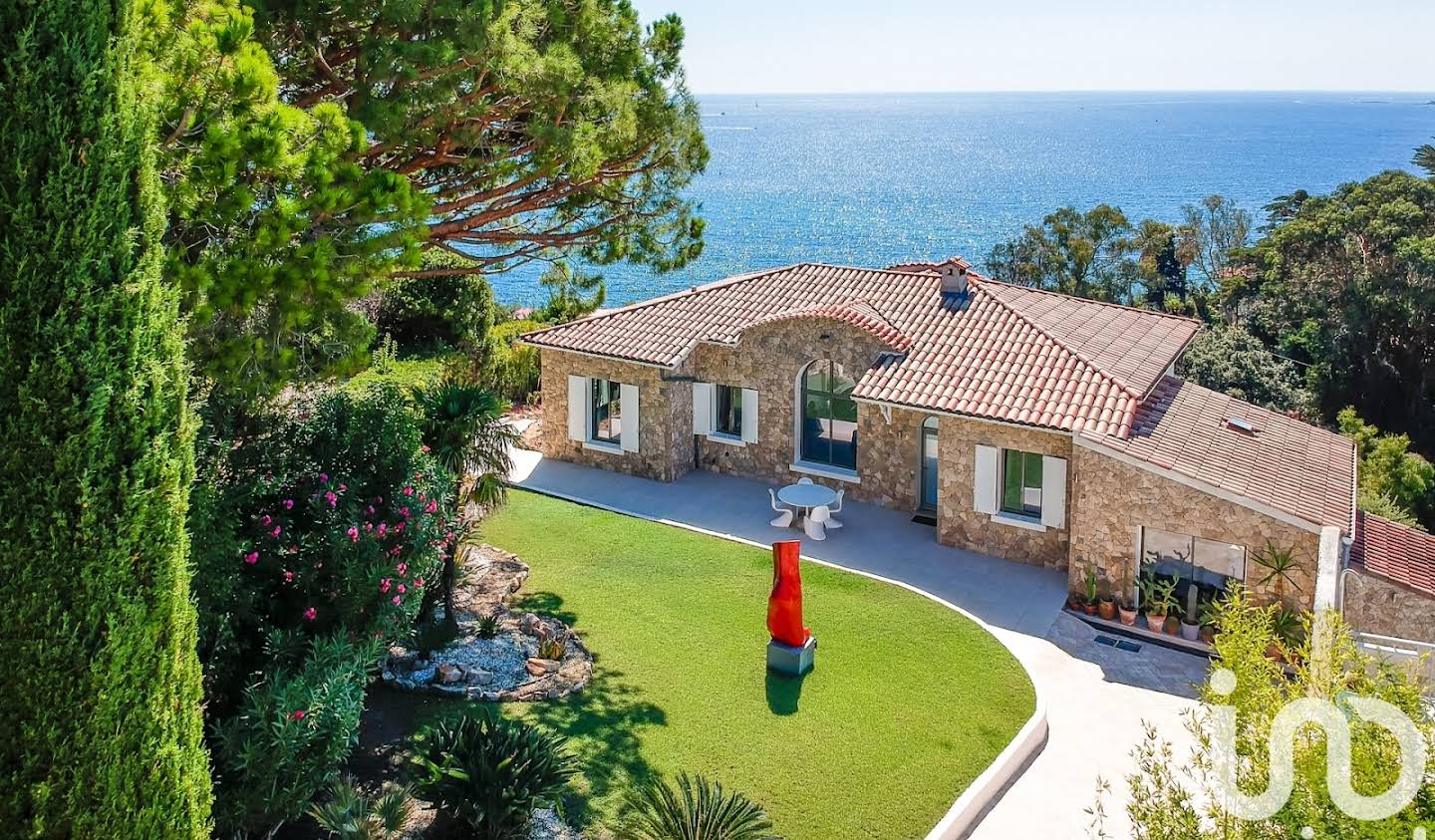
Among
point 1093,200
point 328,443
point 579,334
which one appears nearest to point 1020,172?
point 1093,200

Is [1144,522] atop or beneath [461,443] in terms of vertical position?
beneath

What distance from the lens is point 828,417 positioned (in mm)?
24797

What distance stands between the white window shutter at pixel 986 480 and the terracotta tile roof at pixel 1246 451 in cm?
248

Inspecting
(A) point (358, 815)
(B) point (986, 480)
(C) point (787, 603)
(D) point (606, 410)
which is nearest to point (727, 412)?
(D) point (606, 410)

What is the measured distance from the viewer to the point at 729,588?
20.0m

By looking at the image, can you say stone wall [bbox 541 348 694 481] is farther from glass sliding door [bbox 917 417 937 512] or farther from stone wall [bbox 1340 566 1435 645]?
stone wall [bbox 1340 566 1435 645]

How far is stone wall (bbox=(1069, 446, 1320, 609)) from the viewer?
18.4 metres

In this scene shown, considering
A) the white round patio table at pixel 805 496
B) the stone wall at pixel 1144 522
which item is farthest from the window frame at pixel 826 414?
the stone wall at pixel 1144 522

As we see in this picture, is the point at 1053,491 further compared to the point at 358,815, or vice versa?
the point at 1053,491

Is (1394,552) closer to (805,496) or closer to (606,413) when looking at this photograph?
(805,496)

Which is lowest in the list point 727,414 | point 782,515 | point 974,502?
point 782,515

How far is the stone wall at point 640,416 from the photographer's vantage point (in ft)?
84.4

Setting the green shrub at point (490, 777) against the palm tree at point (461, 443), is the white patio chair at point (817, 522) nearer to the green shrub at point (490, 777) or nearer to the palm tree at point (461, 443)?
the palm tree at point (461, 443)

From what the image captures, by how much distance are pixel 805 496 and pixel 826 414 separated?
96.3 inches
